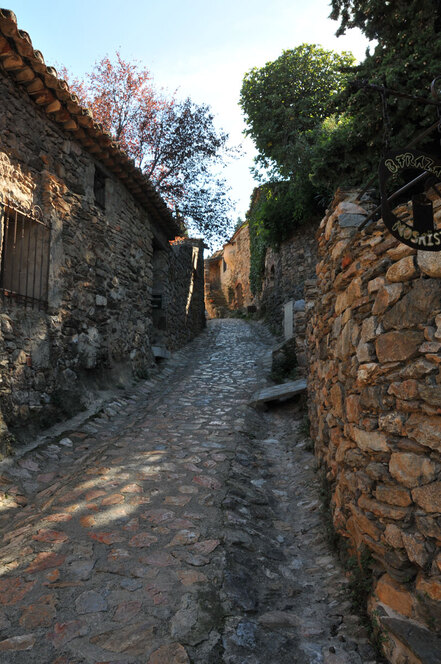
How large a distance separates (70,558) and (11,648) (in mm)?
712

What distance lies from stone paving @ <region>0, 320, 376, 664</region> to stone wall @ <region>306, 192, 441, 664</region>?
1.18ft

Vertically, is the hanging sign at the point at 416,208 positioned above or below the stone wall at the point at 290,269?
below

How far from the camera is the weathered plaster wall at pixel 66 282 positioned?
4.59 metres

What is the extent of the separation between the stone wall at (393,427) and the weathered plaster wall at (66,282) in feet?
11.8

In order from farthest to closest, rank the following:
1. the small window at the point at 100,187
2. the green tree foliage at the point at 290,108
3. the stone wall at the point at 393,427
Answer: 1. the green tree foliage at the point at 290,108
2. the small window at the point at 100,187
3. the stone wall at the point at 393,427

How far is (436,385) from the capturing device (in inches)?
73.5

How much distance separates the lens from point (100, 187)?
6945 millimetres

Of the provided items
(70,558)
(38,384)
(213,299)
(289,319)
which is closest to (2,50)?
(38,384)

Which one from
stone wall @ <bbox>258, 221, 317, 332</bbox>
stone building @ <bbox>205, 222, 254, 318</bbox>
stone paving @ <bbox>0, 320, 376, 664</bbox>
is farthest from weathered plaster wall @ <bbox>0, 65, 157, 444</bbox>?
stone building @ <bbox>205, 222, 254, 318</bbox>

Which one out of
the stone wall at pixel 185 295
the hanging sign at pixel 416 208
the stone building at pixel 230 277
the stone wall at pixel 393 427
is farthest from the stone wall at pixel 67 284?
the stone building at pixel 230 277

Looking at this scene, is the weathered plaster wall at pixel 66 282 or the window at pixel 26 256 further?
the window at pixel 26 256

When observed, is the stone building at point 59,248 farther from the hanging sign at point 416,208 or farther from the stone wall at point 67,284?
the hanging sign at point 416,208

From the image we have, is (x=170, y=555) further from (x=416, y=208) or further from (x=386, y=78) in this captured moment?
(x=386, y=78)

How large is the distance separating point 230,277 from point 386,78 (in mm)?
22835
